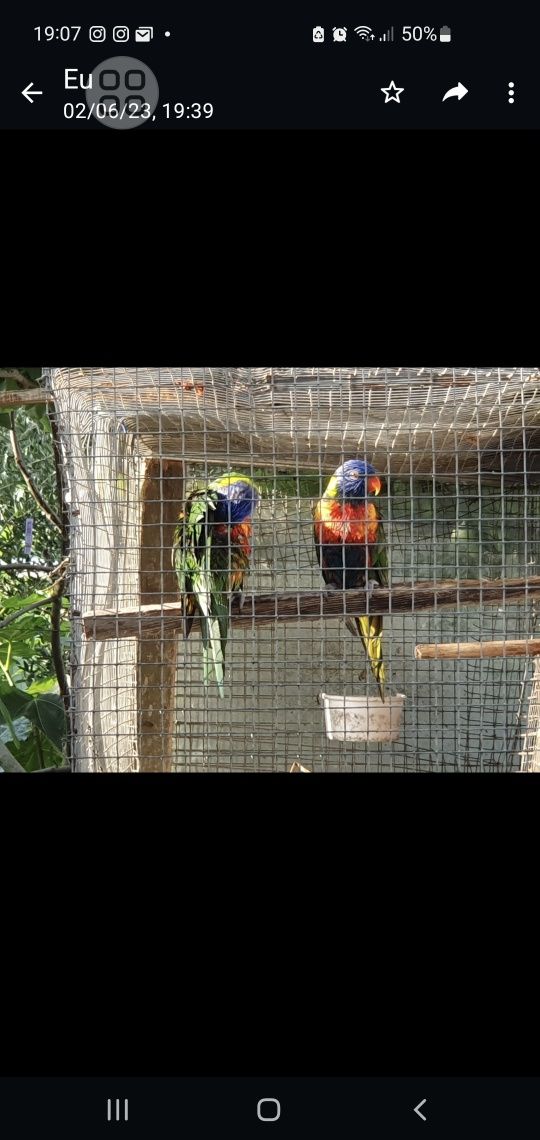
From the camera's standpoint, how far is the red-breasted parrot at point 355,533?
7.08ft

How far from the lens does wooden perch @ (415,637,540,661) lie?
2.01 meters

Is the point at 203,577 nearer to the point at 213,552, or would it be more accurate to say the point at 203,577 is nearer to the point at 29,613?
the point at 213,552

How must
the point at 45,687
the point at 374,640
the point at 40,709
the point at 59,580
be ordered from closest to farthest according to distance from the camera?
the point at 59,580 → the point at 374,640 → the point at 40,709 → the point at 45,687

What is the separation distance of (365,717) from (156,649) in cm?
58

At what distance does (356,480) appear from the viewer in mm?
2156

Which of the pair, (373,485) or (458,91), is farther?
(373,485)

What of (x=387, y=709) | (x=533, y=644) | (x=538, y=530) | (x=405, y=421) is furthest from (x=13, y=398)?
(x=538, y=530)

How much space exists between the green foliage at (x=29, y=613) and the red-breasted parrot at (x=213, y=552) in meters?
0.62

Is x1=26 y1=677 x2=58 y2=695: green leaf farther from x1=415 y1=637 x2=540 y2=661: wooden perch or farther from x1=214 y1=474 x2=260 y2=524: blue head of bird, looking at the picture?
x1=415 y1=637 x2=540 y2=661: wooden perch

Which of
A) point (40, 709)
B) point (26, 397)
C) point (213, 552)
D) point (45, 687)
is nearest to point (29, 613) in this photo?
point (45, 687)

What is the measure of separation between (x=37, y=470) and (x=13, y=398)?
1.36 meters

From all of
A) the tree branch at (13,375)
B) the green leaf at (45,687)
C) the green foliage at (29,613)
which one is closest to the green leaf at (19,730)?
the green foliage at (29,613)

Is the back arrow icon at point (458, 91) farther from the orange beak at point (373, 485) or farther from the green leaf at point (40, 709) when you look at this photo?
the green leaf at point (40, 709)

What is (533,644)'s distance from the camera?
2.08m
